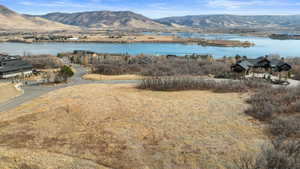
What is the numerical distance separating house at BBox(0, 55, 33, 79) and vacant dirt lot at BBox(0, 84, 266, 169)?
52.4 feet

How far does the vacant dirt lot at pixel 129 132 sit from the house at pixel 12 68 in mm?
15965

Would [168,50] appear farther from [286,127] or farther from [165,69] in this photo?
[286,127]

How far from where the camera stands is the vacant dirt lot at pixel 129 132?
1045 centimetres

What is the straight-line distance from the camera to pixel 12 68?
32.9m

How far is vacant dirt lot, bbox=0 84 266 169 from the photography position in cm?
1045

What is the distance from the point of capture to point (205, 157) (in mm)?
10727

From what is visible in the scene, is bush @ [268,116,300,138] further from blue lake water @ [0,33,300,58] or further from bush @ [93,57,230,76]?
blue lake water @ [0,33,300,58]

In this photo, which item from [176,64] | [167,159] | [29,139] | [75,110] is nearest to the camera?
[167,159]

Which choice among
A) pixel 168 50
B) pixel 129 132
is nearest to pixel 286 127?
pixel 129 132

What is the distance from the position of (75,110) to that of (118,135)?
532cm

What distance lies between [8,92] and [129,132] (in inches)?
661

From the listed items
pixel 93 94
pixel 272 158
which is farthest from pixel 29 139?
pixel 272 158

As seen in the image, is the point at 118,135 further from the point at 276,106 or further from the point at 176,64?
the point at 176,64

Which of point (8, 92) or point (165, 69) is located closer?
point (8, 92)
